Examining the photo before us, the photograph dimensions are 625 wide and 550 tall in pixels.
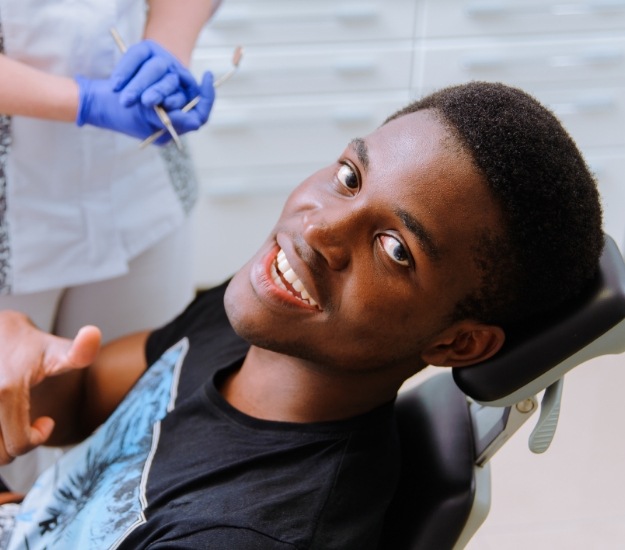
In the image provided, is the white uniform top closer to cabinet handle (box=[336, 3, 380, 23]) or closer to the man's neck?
the man's neck

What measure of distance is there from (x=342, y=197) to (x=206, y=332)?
1.27 ft

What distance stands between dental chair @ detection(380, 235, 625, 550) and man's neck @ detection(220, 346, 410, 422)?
0.34 ft

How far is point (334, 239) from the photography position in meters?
0.96

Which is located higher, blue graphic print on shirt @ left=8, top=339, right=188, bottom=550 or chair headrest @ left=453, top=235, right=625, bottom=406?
chair headrest @ left=453, top=235, right=625, bottom=406

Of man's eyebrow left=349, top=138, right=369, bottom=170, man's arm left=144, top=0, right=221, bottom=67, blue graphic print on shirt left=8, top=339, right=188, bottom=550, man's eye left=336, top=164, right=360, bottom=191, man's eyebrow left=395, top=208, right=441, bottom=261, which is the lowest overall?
blue graphic print on shirt left=8, top=339, right=188, bottom=550

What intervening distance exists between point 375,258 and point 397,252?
31 millimetres

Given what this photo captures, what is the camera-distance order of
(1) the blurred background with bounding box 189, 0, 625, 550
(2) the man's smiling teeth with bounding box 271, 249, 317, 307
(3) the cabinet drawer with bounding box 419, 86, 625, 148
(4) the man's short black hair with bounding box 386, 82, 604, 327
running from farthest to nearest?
(3) the cabinet drawer with bounding box 419, 86, 625, 148, (1) the blurred background with bounding box 189, 0, 625, 550, (2) the man's smiling teeth with bounding box 271, 249, 317, 307, (4) the man's short black hair with bounding box 386, 82, 604, 327

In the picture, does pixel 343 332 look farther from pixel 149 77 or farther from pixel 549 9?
pixel 549 9

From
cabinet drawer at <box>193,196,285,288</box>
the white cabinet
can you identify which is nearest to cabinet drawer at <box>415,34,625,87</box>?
the white cabinet

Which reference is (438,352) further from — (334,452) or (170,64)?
(170,64)

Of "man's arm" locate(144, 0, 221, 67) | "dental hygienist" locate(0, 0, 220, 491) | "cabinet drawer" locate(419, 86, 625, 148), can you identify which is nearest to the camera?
"dental hygienist" locate(0, 0, 220, 491)

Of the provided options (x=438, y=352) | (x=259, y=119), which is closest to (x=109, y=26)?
(x=438, y=352)

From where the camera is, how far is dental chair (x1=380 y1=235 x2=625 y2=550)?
914 millimetres

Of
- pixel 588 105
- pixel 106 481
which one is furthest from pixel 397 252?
pixel 588 105
